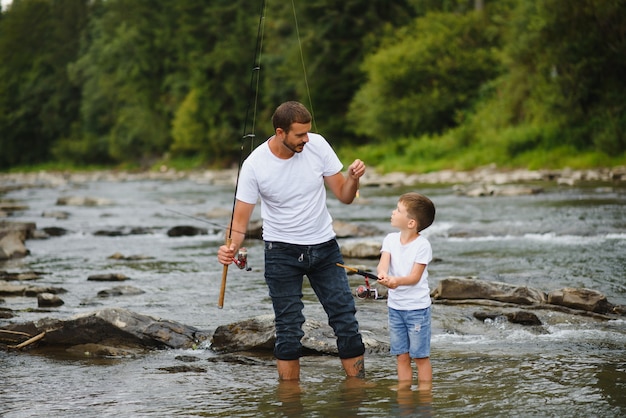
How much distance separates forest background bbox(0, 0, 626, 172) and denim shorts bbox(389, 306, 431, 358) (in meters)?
1.90

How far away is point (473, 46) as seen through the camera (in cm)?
4353

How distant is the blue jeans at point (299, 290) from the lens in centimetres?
610

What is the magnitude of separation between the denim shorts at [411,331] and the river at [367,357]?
25 centimetres

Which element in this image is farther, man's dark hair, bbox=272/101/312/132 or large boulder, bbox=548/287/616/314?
large boulder, bbox=548/287/616/314

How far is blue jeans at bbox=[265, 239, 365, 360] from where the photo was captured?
6102 millimetres

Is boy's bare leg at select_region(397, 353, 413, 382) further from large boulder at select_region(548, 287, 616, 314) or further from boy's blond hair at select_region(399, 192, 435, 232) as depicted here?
large boulder at select_region(548, 287, 616, 314)

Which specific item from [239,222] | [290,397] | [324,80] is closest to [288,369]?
[290,397]

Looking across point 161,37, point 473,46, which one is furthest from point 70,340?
point 161,37

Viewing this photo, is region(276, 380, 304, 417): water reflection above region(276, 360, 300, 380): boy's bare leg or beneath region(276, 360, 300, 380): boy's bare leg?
beneath

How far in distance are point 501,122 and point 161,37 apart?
42.8 metres

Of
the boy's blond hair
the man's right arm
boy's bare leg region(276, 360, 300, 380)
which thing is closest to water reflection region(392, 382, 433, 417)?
boy's bare leg region(276, 360, 300, 380)

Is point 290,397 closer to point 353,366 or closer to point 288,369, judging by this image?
point 288,369

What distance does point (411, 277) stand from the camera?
19.0 ft

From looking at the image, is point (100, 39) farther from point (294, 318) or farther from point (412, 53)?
point (294, 318)
